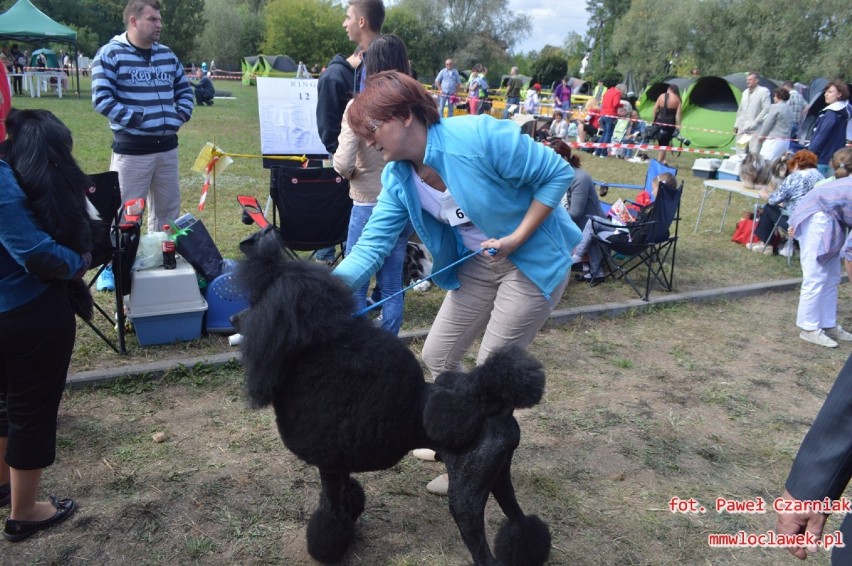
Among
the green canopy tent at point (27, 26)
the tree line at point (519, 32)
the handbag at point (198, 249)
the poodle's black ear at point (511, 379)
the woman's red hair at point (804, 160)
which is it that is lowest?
the handbag at point (198, 249)

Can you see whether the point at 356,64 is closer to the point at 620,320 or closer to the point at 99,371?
the point at 99,371

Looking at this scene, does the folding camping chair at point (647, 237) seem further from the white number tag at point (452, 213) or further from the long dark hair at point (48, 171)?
the long dark hair at point (48, 171)

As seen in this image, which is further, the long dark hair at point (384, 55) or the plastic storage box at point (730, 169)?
the plastic storage box at point (730, 169)

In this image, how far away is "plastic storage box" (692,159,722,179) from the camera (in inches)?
→ 504

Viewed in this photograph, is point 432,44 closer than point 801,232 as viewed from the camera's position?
No

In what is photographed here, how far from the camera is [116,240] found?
415 cm

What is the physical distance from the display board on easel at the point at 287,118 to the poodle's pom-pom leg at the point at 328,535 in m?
4.72

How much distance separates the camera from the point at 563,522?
3098 millimetres

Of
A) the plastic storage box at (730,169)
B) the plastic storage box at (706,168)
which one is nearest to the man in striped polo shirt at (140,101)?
the plastic storage box at (730,169)

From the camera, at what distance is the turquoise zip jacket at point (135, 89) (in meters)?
4.95

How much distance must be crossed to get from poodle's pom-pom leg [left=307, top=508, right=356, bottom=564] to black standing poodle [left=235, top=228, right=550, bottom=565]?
1.39 feet

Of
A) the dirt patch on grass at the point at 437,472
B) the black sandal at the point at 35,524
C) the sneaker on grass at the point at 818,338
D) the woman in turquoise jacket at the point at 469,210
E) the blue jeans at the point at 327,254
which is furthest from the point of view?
the blue jeans at the point at 327,254

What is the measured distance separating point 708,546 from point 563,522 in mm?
725

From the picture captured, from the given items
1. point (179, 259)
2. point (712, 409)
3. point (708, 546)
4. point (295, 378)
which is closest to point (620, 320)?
point (712, 409)
